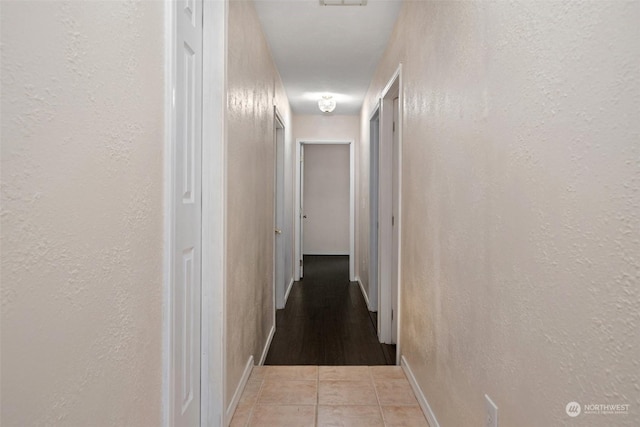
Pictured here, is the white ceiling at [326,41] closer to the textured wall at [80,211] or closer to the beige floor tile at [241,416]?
the textured wall at [80,211]

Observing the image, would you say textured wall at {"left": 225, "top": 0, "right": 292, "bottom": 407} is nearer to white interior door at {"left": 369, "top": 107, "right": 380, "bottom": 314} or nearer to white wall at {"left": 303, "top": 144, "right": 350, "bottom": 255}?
white interior door at {"left": 369, "top": 107, "right": 380, "bottom": 314}

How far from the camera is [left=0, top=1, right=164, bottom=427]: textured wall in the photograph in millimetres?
694

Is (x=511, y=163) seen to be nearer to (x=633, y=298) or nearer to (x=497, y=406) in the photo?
(x=633, y=298)

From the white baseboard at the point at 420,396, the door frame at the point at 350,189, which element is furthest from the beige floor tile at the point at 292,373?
the door frame at the point at 350,189

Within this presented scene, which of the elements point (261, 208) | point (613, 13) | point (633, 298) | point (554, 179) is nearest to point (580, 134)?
point (554, 179)

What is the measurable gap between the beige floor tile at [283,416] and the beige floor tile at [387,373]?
0.63 m

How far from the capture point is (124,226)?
3.51 feet

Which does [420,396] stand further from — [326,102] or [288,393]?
[326,102]

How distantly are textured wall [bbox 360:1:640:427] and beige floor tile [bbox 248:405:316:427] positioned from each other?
26.5 inches

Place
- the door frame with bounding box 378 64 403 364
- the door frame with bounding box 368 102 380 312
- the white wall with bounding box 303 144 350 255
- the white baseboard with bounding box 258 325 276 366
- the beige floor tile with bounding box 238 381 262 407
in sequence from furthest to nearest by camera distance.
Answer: the white wall with bounding box 303 144 350 255, the door frame with bounding box 368 102 380 312, the door frame with bounding box 378 64 403 364, the white baseboard with bounding box 258 325 276 366, the beige floor tile with bounding box 238 381 262 407

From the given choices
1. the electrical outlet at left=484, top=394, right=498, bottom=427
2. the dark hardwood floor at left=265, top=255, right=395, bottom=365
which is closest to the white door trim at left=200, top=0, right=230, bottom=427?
the electrical outlet at left=484, top=394, right=498, bottom=427

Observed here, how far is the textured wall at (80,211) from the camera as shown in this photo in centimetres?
69

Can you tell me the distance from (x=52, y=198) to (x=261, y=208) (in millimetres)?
2654
